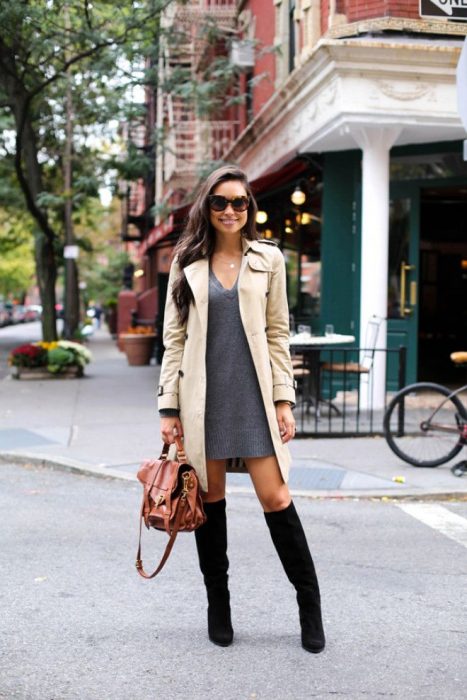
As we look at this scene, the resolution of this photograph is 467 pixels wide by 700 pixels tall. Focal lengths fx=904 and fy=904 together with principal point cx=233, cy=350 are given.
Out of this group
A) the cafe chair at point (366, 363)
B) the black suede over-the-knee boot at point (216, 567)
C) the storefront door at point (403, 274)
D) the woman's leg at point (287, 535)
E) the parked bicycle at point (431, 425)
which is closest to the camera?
the woman's leg at point (287, 535)

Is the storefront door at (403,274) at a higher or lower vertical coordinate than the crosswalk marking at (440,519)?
higher

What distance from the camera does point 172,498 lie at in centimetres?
363

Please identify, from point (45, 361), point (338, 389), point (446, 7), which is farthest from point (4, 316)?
point (446, 7)

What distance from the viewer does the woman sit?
373 cm

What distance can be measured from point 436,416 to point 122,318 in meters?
21.0

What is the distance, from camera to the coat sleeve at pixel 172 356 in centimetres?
383

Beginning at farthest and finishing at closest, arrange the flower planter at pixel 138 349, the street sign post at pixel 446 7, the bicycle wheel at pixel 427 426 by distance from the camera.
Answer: the flower planter at pixel 138 349 < the bicycle wheel at pixel 427 426 < the street sign post at pixel 446 7

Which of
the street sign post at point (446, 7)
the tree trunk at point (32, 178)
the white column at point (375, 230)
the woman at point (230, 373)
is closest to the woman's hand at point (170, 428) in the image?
the woman at point (230, 373)

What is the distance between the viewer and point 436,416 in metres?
8.23

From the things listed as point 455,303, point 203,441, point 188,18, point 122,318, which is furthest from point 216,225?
point 122,318

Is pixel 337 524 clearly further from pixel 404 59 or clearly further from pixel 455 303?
pixel 455 303

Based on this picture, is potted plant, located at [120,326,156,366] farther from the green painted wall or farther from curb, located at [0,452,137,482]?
curb, located at [0,452,137,482]

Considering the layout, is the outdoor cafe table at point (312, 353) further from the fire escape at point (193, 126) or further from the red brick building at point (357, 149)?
the fire escape at point (193, 126)

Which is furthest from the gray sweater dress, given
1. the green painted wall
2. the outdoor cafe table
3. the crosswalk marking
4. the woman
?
the green painted wall
